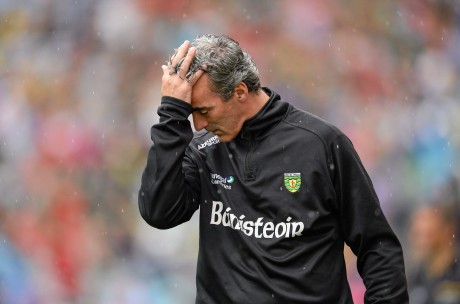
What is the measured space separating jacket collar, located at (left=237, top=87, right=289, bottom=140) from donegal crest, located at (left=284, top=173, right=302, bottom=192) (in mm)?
188

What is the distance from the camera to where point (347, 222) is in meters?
3.18

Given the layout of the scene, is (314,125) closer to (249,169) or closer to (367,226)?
(249,169)

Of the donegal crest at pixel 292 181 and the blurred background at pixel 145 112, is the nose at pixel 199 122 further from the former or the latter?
the blurred background at pixel 145 112

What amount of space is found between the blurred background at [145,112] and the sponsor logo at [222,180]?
250 cm

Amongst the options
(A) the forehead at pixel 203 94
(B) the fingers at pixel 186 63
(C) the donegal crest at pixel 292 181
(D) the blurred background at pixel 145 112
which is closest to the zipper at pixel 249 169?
(C) the donegal crest at pixel 292 181

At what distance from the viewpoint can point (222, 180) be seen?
326 centimetres

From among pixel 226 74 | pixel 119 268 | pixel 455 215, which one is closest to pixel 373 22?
pixel 455 215

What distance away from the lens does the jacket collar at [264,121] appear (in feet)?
10.6

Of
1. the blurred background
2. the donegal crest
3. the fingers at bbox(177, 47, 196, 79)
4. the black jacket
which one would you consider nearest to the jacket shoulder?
the black jacket

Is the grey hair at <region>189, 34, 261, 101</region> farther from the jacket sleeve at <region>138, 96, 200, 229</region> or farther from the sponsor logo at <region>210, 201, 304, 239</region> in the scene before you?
the sponsor logo at <region>210, 201, 304, 239</region>

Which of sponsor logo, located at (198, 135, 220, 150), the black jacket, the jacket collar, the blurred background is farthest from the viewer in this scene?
the blurred background

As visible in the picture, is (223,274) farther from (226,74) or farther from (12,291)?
(12,291)

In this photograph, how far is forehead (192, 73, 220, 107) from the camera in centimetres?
320

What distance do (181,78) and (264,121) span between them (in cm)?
32
